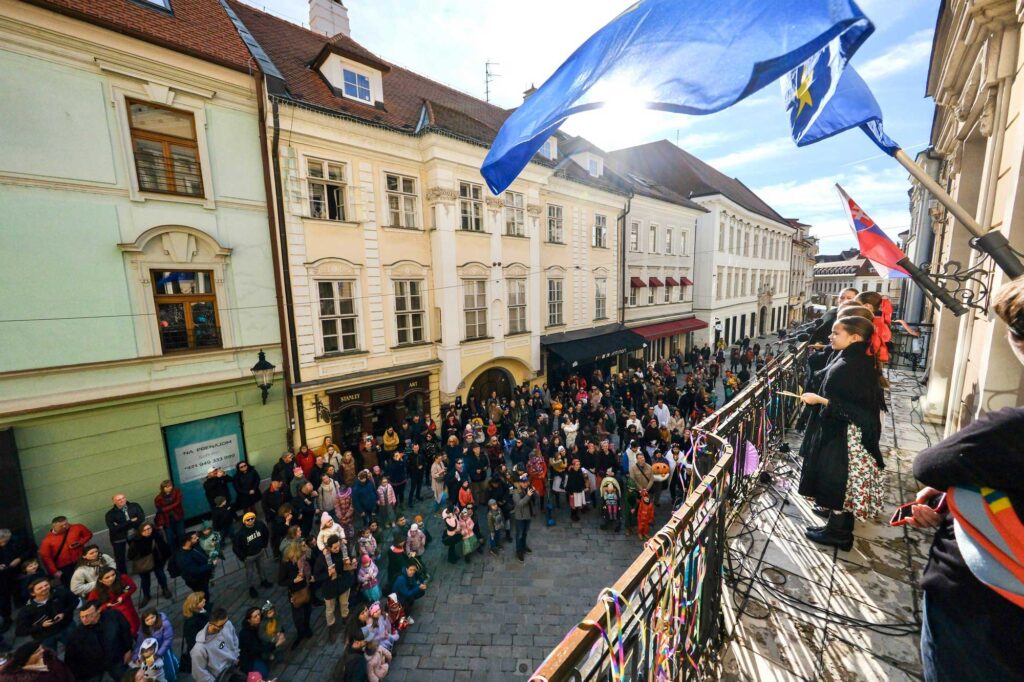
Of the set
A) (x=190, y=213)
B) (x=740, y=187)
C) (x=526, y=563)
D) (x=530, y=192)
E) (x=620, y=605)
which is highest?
(x=740, y=187)

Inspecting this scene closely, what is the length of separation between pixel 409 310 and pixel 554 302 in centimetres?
743

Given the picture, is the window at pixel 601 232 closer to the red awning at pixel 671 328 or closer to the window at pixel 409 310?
the red awning at pixel 671 328

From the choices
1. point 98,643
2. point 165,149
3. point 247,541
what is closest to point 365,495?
point 247,541

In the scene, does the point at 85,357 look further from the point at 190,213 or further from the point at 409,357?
the point at 409,357

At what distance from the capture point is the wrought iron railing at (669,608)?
170 centimetres

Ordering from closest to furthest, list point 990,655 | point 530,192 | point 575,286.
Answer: point 990,655 → point 530,192 → point 575,286

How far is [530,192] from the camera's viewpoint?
1689cm

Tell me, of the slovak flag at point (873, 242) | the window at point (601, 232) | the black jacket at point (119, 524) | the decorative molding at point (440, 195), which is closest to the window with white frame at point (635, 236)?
the window at point (601, 232)

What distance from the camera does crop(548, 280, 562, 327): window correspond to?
62.2 feet

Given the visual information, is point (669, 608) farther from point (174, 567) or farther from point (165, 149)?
point (165, 149)

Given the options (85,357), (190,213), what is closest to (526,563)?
(85,357)

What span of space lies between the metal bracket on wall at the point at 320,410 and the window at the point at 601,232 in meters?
14.7

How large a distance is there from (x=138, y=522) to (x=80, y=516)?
2588mm

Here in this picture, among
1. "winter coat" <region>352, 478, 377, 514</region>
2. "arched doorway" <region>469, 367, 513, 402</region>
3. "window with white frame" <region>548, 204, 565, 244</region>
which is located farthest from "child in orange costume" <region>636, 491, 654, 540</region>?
"window with white frame" <region>548, 204, 565, 244</region>
